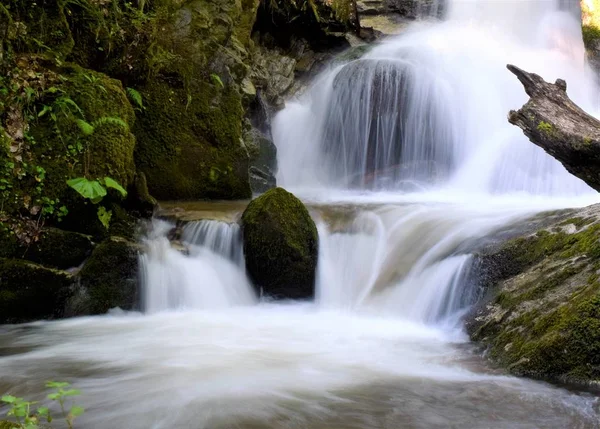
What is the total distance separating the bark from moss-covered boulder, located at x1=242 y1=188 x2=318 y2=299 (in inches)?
111

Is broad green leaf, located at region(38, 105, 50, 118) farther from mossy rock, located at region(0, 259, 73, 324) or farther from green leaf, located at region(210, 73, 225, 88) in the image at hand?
green leaf, located at region(210, 73, 225, 88)

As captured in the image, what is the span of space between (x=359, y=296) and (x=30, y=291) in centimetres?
A: 341

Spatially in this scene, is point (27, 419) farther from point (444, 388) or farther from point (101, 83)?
point (101, 83)

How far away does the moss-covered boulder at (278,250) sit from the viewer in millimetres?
6324

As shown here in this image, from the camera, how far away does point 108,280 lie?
225 inches

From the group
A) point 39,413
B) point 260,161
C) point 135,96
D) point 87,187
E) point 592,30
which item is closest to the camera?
point 39,413

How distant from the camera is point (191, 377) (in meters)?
3.88

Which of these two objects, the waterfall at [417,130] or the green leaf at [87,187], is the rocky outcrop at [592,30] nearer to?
the waterfall at [417,130]

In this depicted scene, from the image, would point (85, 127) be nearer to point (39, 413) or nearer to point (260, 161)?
point (39, 413)

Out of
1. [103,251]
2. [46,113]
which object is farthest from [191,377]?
[46,113]

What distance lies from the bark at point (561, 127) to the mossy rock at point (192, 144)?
15.6 feet

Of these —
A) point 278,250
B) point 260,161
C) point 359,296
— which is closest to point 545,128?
point 359,296

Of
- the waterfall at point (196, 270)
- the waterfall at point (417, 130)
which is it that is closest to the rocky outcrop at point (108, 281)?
the waterfall at point (196, 270)

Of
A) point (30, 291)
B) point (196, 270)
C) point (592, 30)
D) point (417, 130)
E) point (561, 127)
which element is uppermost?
point (592, 30)
